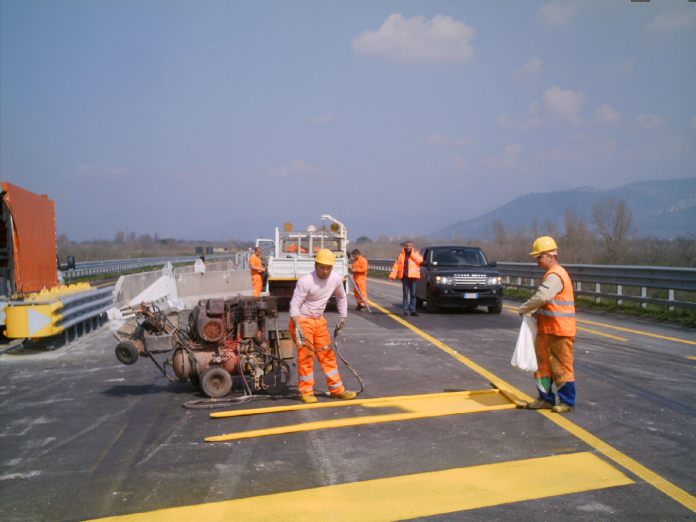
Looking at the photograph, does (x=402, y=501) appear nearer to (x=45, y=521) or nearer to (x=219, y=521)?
(x=219, y=521)

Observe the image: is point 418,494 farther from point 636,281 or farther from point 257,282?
point 257,282

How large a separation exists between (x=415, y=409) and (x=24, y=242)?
8.65 meters

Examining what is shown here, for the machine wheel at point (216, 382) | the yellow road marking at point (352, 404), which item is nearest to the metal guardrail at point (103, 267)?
the machine wheel at point (216, 382)

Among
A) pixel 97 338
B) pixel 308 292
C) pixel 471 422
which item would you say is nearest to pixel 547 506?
pixel 471 422

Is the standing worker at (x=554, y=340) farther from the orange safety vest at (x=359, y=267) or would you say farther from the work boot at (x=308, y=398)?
the orange safety vest at (x=359, y=267)

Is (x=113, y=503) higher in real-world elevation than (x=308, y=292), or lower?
lower

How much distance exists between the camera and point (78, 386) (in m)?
8.83

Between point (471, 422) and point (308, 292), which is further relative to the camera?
point (308, 292)

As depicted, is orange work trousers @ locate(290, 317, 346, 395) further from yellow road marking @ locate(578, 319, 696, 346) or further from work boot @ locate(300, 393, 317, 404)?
yellow road marking @ locate(578, 319, 696, 346)

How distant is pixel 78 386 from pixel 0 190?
442 cm

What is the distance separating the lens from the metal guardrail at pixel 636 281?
15.3 metres

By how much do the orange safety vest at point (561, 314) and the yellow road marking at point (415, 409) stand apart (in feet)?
3.22

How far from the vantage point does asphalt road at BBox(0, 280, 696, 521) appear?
14.8 ft

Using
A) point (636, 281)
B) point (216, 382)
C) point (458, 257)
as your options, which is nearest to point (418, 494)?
point (216, 382)
